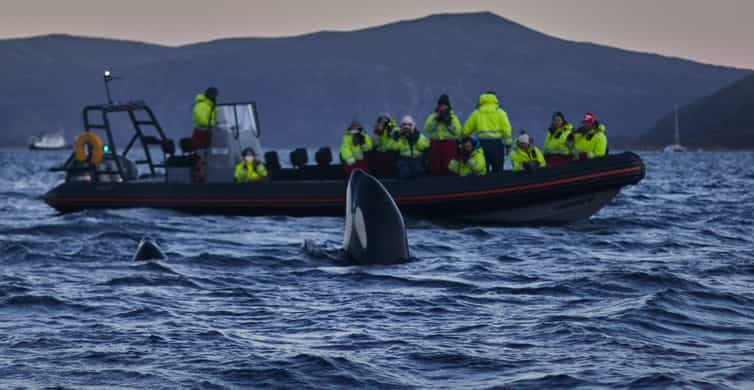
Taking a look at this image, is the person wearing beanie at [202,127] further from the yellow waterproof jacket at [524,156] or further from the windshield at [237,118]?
the yellow waterproof jacket at [524,156]

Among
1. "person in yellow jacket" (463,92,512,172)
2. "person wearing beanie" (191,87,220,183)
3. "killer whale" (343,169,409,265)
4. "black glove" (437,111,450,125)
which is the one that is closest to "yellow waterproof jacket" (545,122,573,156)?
"person in yellow jacket" (463,92,512,172)

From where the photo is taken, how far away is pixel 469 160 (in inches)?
858

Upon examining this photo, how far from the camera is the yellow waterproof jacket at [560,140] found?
22719 millimetres

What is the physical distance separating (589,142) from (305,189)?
6.12 metres

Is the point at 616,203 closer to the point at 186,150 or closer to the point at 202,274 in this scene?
the point at 186,150

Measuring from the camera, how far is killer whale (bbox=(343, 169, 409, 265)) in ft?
44.6

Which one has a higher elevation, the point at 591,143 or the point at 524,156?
the point at 591,143

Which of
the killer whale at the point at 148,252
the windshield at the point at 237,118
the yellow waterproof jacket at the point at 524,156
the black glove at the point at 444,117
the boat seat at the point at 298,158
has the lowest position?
the killer whale at the point at 148,252

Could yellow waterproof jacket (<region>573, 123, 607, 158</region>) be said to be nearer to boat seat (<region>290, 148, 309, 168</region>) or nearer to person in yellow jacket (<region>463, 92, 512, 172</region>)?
person in yellow jacket (<region>463, 92, 512, 172</region>)

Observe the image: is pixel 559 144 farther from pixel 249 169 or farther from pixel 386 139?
pixel 249 169

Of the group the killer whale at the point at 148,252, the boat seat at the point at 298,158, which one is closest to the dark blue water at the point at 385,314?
the killer whale at the point at 148,252

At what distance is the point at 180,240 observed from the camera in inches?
774

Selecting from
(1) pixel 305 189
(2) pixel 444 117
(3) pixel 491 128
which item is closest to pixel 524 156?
(3) pixel 491 128

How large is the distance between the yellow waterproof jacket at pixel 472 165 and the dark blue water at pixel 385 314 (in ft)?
7.79
